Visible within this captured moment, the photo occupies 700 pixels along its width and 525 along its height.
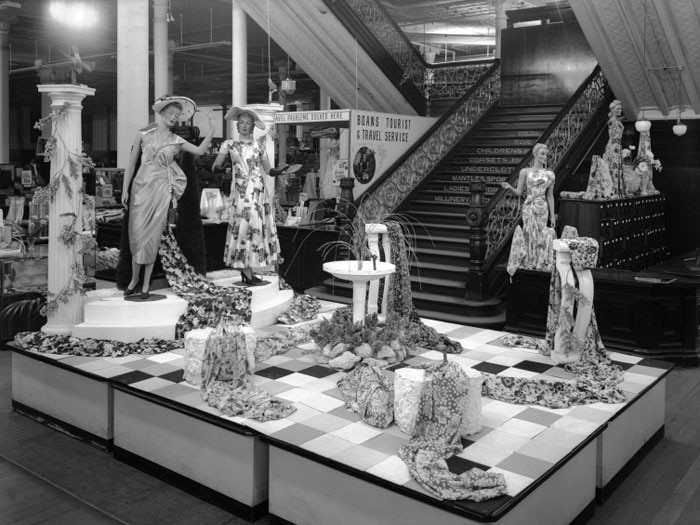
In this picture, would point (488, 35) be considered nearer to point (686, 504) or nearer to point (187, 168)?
point (187, 168)

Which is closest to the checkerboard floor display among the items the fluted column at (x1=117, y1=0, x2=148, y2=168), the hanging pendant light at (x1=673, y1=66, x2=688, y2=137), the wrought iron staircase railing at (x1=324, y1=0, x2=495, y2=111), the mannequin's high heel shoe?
the mannequin's high heel shoe

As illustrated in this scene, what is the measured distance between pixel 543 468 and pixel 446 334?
3215 mm

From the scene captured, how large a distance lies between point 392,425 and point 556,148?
821cm

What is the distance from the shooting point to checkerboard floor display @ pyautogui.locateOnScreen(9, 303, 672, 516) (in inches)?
170

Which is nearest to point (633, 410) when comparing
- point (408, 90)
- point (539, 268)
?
point (539, 268)

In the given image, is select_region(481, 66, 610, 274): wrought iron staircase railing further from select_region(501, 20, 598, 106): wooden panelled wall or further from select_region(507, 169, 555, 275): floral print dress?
select_region(501, 20, 598, 106): wooden panelled wall

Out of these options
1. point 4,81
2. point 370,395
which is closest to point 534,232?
point 370,395

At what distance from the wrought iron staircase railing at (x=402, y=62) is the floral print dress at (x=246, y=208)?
595 cm

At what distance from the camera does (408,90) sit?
14969mm

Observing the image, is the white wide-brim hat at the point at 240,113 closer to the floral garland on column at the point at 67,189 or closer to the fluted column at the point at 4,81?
the floral garland on column at the point at 67,189

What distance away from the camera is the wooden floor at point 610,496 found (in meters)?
4.71

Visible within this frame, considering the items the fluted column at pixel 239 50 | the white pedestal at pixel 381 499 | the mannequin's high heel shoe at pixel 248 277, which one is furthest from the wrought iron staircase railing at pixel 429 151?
the white pedestal at pixel 381 499

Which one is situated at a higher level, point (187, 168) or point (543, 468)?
point (187, 168)

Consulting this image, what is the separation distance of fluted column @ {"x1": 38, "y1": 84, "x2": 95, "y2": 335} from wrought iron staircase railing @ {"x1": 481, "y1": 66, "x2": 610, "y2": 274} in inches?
213
